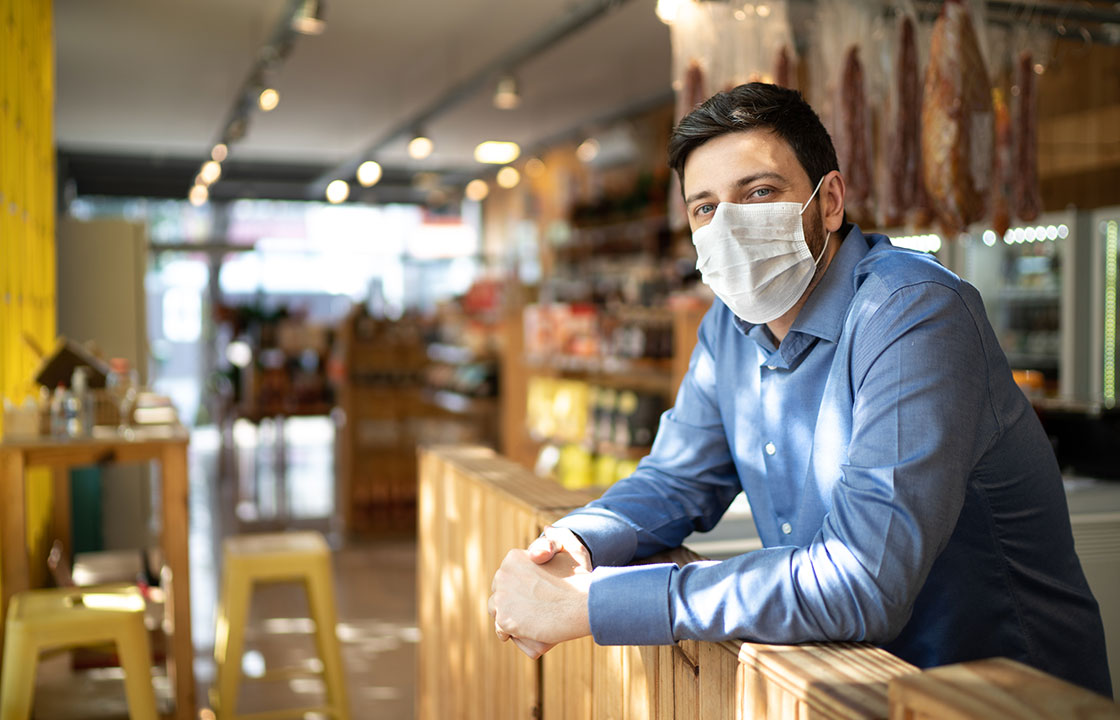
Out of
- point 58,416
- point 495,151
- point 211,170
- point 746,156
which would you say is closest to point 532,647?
point 746,156

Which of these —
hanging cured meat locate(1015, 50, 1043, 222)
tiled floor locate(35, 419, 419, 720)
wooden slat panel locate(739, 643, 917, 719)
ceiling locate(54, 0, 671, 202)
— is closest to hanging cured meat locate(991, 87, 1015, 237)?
hanging cured meat locate(1015, 50, 1043, 222)

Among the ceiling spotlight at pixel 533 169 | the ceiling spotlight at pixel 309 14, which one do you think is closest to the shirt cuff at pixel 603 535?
the ceiling spotlight at pixel 309 14

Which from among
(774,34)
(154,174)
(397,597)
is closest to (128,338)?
(397,597)

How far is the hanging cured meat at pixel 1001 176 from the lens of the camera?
10.8 feet

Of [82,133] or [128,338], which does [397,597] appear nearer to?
[128,338]

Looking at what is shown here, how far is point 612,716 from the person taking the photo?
154 cm

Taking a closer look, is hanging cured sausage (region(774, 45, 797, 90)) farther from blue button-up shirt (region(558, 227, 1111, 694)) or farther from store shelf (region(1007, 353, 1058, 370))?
store shelf (region(1007, 353, 1058, 370))

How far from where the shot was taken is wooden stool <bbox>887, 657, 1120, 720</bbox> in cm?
84

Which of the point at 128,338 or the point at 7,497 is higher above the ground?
the point at 128,338

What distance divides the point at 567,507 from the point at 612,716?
472 millimetres

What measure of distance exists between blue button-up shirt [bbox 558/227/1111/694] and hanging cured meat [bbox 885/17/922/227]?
5.82 ft

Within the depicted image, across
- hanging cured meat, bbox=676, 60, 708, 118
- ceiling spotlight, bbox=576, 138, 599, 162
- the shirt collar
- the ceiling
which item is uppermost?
the ceiling

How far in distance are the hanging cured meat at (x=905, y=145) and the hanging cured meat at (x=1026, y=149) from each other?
38 centimetres

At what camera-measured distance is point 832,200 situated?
1470mm
